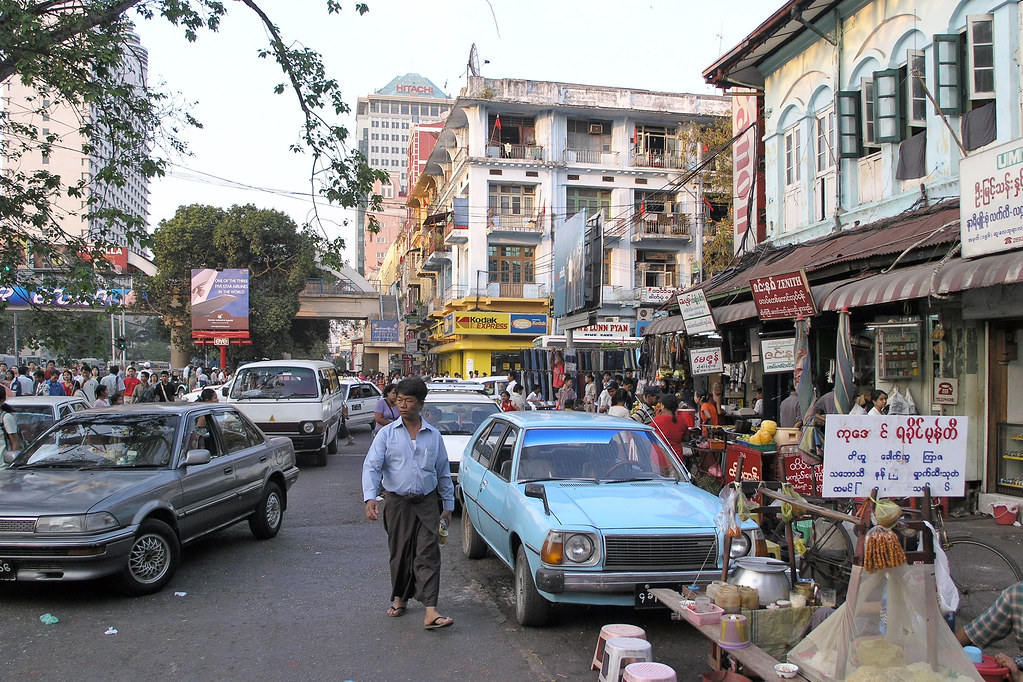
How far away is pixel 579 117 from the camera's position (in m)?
42.8

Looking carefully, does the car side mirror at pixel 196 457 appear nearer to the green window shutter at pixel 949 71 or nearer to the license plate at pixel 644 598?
the license plate at pixel 644 598

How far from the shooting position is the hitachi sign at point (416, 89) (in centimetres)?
17600

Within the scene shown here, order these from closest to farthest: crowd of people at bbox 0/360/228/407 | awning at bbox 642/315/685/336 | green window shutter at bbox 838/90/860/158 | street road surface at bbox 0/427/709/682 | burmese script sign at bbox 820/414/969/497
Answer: burmese script sign at bbox 820/414/969/497
street road surface at bbox 0/427/709/682
green window shutter at bbox 838/90/860/158
awning at bbox 642/315/685/336
crowd of people at bbox 0/360/228/407

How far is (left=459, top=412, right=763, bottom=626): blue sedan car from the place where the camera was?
558cm

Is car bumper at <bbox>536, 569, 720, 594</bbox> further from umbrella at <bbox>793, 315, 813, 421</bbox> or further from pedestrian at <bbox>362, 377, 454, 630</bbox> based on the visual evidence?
umbrella at <bbox>793, 315, 813, 421</bbox>

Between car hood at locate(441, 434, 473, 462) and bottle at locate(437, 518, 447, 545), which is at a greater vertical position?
car hood at locate(441, 434, 473, 462)

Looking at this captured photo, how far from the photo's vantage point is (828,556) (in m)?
5.54

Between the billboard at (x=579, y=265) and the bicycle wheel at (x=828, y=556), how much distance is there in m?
19.1

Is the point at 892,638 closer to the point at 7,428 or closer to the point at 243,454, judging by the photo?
the point at 243,454

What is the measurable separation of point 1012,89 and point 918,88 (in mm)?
1651

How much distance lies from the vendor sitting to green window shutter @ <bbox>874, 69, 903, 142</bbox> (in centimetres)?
948

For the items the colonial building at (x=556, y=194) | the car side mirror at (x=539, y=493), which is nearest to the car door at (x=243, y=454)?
the car side mirror at (x=539, y=493)

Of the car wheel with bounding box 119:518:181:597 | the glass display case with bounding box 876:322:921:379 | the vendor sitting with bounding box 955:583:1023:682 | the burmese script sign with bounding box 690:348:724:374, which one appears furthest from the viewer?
the burmese script sign with bounding box 690:348:724:374

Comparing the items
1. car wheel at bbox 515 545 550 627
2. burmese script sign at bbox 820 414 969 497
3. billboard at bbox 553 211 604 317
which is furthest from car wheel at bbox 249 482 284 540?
billboard at bbox 553 211 604 317
